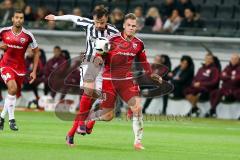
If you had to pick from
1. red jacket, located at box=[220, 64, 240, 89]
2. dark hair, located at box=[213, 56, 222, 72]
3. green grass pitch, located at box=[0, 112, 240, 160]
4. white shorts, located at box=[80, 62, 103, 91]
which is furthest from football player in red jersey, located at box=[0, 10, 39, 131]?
dark hair, located at box=[213, 56, 222, 72]

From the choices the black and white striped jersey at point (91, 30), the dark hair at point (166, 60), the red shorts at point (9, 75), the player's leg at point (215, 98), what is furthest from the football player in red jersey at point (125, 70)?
the dark hair at point (166, 60)

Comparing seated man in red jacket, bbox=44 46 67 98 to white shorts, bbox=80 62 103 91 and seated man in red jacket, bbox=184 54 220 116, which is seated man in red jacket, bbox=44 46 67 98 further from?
white shorts, bbox=80 62 103 91

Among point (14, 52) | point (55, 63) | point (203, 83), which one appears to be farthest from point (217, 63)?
point (14, 52)

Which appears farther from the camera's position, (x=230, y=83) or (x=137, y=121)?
(x=230, y=83)

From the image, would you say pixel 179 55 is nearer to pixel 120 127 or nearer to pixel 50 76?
pixel 50 76

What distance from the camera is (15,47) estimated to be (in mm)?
16828

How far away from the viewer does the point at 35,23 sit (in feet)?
92.2

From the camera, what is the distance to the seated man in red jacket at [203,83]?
24.2 metres

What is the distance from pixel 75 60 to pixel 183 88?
10.9ft

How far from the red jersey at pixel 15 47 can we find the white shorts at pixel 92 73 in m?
2.46

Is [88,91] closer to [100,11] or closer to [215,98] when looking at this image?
[100,11]

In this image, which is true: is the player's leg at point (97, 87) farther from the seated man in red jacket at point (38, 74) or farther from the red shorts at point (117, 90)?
the seated man in red jacket at point (38, 74)

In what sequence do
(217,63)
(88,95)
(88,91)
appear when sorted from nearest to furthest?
(88,95), (88,91), (217,63)

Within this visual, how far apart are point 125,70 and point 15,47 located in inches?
134
